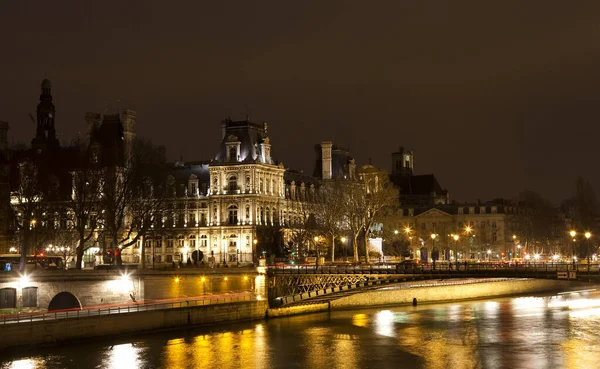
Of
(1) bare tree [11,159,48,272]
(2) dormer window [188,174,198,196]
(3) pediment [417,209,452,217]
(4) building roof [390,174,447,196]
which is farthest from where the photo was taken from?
(4) building roof [390,174,447,196]

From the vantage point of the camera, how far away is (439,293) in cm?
9181

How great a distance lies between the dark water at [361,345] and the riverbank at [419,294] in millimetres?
3134

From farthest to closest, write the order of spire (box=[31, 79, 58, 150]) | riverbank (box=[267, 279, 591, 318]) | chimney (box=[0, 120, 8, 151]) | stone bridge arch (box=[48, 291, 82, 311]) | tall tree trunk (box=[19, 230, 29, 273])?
spire (box=[31, 79, 58, 150])
chimney (box=[0, 120, 8, 151])
riverbank (box=[267, 279, 591, 318])
stone bridge arch (box=[48, 291, 82, 311])
tall tree trunk (box=[19, 230, 29, 273])

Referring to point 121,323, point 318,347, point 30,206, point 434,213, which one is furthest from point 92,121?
point 434,213

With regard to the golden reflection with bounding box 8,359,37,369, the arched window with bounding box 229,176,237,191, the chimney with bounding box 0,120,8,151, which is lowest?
the golden reflection with bounding box 8,359,37,369

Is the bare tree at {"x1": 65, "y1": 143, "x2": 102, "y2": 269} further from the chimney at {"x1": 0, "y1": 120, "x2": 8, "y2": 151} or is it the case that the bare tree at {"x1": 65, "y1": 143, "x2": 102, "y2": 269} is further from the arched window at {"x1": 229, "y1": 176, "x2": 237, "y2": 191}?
the chimney at {"x1": 0, "y1": 120, "x2": 8, "y2": 151}

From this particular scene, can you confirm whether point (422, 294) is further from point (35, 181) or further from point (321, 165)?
point (321, 165)

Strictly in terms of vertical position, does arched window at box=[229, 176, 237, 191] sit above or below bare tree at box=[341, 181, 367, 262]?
above

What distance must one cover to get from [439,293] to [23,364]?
4876 centimetres

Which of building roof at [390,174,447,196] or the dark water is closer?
the dark water

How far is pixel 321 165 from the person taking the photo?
447 feet

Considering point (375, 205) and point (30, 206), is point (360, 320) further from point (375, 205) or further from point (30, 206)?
point (375, 205)

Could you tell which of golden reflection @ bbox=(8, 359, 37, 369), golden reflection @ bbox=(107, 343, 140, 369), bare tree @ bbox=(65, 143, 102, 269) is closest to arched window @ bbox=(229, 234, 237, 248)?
bare tree @ bbox=(65, 143, 102, 269)

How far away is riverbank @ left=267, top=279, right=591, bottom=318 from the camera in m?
80.2
